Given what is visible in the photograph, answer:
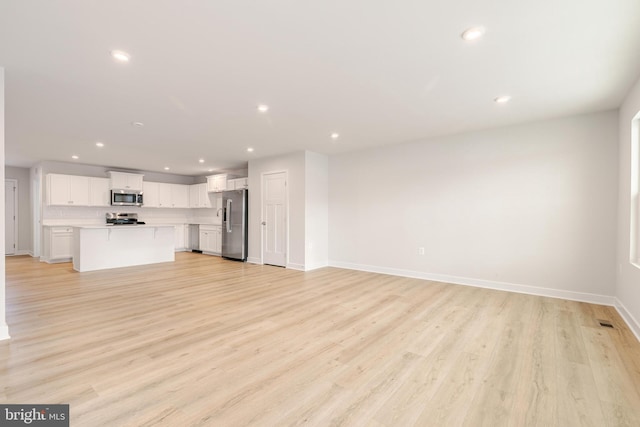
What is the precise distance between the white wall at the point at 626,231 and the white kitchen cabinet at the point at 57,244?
9.87 metres

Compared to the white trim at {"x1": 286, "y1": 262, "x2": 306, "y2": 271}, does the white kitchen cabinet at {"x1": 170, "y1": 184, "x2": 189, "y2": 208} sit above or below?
above

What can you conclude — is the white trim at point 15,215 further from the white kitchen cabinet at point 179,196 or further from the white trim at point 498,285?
the white trim at point 498,285

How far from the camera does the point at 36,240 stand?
753 cm

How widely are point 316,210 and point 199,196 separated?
4.85 meters

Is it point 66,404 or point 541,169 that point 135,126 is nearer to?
point 66,404

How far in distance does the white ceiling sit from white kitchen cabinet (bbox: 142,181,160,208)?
392 centimetres

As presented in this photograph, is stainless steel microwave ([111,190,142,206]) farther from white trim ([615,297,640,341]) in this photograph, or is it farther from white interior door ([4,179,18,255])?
white trim ([615,297,640,341])

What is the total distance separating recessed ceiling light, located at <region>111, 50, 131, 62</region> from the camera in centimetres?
235

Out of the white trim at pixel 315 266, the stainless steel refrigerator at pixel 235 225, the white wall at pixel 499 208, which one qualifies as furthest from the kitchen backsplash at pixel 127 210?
the white wall at pixel 499 208

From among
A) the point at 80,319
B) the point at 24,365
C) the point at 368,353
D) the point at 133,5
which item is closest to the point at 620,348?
the point at 368,353

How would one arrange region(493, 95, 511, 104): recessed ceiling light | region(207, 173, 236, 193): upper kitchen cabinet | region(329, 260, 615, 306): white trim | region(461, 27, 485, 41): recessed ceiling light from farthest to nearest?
region(207, 173, 236, 193): upper kitchen cabinet
region(329, 260, 615, 306): white trim
region(493, 95, 511, 104): recessed ceiling light
region(461, 27, 485, 41): recessed ceiling light

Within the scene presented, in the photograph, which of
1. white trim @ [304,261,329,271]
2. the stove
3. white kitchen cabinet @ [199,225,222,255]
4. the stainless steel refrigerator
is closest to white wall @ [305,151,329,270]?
white trim @ [304,261,329,271]

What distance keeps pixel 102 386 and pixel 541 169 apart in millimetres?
5284

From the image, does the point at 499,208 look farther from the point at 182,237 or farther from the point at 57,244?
the point at 57,244
